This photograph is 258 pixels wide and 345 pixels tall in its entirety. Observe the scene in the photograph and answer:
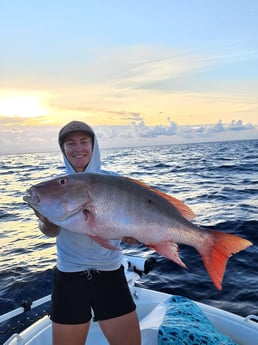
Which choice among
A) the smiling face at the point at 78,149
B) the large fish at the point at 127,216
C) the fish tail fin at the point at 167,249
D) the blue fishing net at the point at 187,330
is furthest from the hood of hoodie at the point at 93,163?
the blue fishing net at the point at 187,330

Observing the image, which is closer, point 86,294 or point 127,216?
point 127,216

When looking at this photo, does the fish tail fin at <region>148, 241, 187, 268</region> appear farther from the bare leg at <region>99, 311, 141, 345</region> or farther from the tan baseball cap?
the tan baseball cap

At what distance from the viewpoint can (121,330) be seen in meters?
3.32

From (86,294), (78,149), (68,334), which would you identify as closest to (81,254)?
(86,294)

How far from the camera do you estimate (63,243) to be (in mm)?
3402

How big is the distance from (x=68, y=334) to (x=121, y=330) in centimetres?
47

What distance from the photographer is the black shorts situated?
10.8 ft

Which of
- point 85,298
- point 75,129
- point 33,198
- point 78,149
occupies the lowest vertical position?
point 85,298

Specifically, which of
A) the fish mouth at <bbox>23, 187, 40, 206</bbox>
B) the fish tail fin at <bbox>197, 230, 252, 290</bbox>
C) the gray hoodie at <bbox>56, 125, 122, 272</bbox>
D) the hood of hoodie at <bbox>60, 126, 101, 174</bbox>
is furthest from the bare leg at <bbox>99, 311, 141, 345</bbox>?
the hood of hoodie at <bbox>60, 126, 101, 174</bbox>

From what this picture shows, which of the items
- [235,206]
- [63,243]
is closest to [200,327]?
[63,243]

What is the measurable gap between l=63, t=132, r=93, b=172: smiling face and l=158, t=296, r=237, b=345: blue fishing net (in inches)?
77.2

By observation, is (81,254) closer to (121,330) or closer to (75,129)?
(121,330)

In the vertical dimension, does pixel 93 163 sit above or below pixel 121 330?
above

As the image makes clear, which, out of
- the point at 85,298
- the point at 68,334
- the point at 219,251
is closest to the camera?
the point at 219,251
